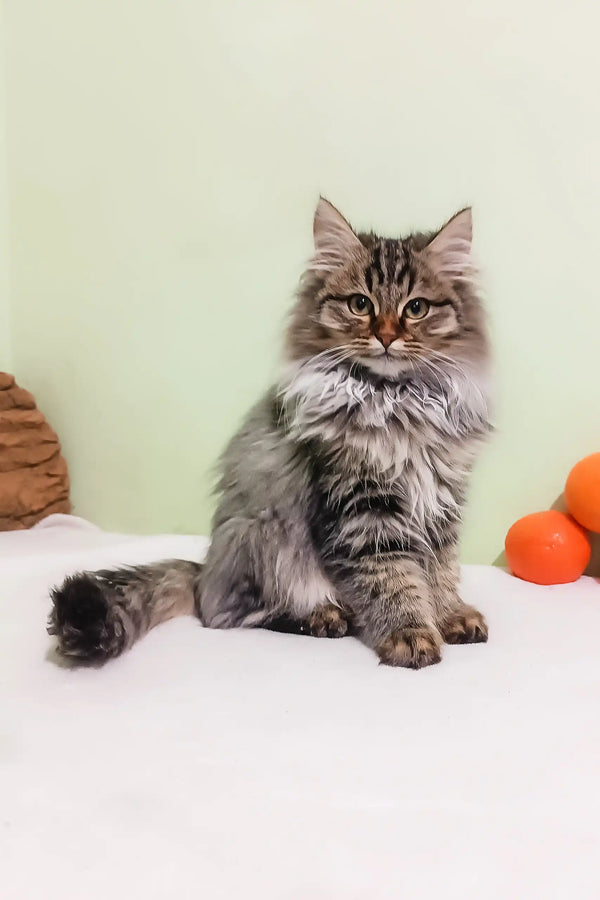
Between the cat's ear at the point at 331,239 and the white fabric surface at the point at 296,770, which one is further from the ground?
the cat's ear at the point at 331,239

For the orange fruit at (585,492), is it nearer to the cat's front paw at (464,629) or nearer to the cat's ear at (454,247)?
the cat's front paw at (464,629)

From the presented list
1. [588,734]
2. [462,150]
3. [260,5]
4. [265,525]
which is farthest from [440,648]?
[260,5]

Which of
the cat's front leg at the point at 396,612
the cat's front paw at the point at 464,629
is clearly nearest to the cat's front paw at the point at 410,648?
the cat's front leg at the point at 396,612

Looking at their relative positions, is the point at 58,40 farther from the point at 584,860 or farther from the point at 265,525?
the point at 584,860

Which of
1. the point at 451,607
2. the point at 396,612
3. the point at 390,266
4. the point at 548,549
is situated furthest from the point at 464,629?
the point at 390,266

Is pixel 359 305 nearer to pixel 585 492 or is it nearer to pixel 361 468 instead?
pixel 361 468

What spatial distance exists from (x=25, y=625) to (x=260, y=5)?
69.7 inches

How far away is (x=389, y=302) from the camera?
1.31 m

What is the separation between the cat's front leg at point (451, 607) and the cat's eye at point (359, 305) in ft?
1.77

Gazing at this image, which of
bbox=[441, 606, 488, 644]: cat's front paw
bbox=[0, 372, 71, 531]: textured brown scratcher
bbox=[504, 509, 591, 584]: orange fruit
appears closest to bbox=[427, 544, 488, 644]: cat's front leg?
bbox=[441, 606, 488, 644]: cat's front paw

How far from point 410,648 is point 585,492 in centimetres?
76

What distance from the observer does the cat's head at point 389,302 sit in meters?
1.30

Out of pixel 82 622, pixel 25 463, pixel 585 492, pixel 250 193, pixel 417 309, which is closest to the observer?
pixel 82 622

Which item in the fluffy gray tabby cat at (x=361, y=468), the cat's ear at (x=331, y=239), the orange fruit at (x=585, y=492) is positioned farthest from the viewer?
the orange fruit at (x=585, y=492)
